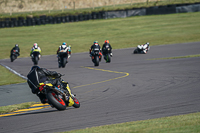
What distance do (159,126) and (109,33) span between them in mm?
36140

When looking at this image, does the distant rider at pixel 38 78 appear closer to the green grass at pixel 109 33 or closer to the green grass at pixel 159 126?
the green grass at pixel 159 126

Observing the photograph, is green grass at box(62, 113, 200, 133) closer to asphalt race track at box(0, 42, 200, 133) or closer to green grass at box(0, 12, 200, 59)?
asphalt race track at box(0, 42, 200, 133)

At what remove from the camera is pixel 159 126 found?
6.57 m

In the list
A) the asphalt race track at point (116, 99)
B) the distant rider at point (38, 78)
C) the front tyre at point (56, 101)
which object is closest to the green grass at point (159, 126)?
the asphalt race track at point (116, 99)

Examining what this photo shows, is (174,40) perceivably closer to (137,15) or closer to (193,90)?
(137,15)

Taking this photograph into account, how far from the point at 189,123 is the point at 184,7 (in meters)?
41.2

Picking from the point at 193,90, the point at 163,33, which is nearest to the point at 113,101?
the point at 193,90

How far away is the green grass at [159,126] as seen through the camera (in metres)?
6.22

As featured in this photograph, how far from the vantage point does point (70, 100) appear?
9078 millimetres

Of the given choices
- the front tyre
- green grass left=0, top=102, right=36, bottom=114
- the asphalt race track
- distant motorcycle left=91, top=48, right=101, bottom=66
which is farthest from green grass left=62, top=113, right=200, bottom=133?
distant motorcycle left=91, top=48, right=101, bottom=66

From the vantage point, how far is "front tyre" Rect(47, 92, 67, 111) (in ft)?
28.0

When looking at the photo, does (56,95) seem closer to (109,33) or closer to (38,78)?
(38,78)

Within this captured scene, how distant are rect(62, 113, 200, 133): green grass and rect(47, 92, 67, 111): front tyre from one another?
1.84 meters

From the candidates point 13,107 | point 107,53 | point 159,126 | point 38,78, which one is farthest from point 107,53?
point 159,126
